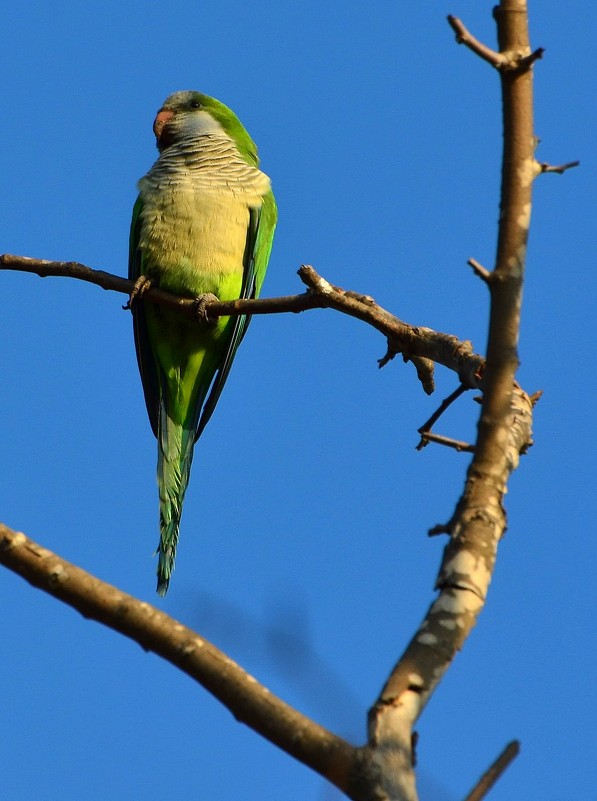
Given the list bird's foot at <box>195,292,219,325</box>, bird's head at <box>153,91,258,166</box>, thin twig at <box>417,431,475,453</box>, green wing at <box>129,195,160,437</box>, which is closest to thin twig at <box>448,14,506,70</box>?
thin twig at <box>417,431,475,453</box>

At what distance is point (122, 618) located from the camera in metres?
2.17

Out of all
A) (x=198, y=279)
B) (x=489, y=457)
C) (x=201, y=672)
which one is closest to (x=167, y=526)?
(x=198, y=279)

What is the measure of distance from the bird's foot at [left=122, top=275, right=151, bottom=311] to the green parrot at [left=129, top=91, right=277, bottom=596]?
0.05 ft

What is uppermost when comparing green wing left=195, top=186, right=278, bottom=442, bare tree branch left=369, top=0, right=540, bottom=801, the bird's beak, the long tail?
the bird's beak

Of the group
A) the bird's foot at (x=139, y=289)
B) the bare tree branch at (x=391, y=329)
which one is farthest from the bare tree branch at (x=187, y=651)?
the bird's foot at (x=139, y=289)

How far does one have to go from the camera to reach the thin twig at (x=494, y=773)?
195cm

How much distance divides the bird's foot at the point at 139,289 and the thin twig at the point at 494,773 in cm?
397

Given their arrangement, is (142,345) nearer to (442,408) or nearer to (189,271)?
(189,271)

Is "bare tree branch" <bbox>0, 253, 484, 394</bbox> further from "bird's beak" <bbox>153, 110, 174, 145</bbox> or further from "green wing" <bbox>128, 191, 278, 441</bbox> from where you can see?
"bird's beak" <bbox>153, 110, 174, 145</bbox>

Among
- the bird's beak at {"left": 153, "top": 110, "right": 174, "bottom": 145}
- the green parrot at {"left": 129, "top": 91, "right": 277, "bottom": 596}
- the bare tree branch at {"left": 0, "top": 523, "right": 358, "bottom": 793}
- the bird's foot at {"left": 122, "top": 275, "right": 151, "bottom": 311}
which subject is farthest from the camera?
the bird's beak at {"left": 153, "top": 110, "right": 174, "bottom": 145}

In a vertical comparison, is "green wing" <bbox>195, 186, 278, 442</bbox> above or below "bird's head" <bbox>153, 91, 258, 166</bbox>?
below

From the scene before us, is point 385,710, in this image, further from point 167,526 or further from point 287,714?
point 167,526

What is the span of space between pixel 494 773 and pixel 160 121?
254 inches

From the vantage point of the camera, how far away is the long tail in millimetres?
5023
